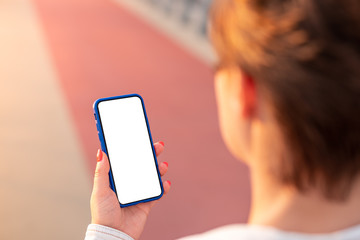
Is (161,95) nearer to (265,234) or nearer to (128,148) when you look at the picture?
(128,148)

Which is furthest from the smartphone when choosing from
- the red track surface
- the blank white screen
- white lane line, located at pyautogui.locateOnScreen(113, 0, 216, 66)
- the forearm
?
white lane line, located at pyautogui.locateOnScreen(113, 0, 216, 66)

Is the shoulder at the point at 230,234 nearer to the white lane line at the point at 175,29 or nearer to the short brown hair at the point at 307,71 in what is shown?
the short brown hair at the point at 307,71

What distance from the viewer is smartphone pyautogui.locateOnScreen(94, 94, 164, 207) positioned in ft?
3.44

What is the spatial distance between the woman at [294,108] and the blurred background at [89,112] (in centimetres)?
170

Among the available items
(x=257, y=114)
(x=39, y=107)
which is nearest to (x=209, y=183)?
(x=39, y=107)

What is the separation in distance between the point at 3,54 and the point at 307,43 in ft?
12.8

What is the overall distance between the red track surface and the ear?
173cm

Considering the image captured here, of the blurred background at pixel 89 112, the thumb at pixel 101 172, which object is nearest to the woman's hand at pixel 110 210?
the thumb at pixel 101 172

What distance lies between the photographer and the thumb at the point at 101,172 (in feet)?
3.14

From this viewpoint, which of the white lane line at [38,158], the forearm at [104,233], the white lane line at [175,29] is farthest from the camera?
the white lane line at [175,29]

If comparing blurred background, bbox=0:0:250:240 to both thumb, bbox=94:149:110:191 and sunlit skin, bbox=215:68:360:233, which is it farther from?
sunlit skin, bbox=215:68:360:233

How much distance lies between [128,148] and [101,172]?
0.46 feet

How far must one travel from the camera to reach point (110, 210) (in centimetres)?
89

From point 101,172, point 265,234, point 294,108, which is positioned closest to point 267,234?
point 265,234
